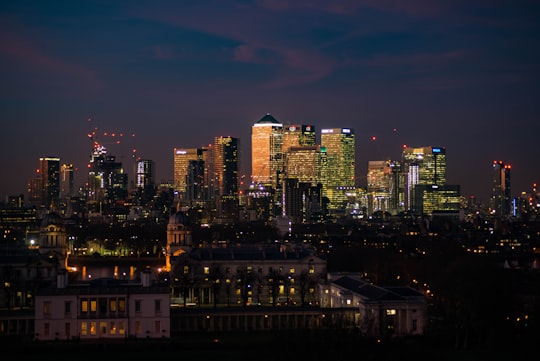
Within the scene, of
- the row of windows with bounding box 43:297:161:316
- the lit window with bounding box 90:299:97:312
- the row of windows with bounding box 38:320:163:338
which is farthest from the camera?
Answer: the lit window with bounding box 90:299:97:312

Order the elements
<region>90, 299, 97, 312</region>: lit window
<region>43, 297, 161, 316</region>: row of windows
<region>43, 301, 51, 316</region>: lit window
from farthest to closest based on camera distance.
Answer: <region>90, 299, 97, 312</region>: lit window
<region>43, 297, 161, 316</region>: row of windows
<region>43, 301, 51, 316</region>: lit window

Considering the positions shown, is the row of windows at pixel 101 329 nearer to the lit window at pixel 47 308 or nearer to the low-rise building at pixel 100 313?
the low-rise building at pixel 100 313

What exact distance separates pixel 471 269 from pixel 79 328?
78.5ft

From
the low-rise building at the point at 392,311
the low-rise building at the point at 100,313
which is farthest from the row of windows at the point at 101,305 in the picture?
the low-rise building at the point at 392,311

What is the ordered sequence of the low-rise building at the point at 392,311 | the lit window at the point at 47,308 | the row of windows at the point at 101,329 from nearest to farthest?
the row of windows at the point at 101,329 < the lit window at the point at 47,308 < the low-rise building at the point at 392,311

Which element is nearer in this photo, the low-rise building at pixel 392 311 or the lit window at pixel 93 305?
the lit window at pixel 93 305

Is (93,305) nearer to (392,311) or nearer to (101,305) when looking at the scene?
(101,305)

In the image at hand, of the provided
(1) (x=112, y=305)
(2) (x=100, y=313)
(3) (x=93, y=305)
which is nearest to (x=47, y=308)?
(3) (x=93, y=305)

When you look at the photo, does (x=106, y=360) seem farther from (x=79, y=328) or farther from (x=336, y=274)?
(x=336, y=274)

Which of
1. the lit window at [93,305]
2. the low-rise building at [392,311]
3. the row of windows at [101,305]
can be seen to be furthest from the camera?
the low-rise building at [392,311]

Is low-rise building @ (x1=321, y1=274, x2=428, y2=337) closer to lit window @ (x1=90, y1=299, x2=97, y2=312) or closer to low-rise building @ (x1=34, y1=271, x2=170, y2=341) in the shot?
low-rise building @ (x1=34, y1=271, x2=170, y2=341)

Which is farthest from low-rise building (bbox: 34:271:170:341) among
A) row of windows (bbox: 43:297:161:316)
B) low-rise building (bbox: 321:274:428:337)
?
low-rise building (bbox: 321:274:428:337)

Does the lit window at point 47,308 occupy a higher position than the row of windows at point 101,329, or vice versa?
the lit window at point 47,308

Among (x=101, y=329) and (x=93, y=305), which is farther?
(x=93, y=305)
